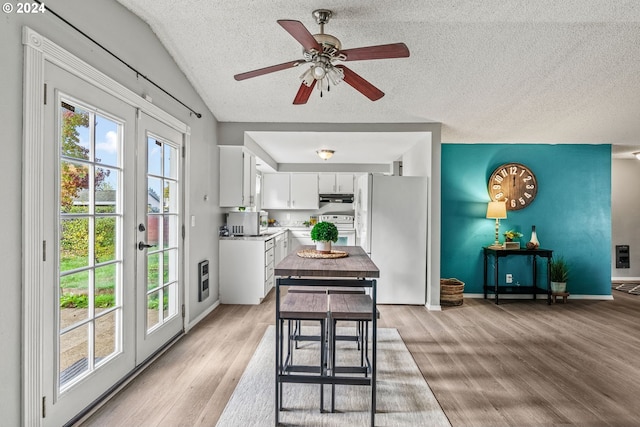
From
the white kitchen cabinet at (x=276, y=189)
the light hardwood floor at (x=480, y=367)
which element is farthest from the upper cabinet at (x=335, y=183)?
the light hardwood floor at (x=480, y=367)

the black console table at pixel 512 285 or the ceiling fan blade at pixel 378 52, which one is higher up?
the ceiling fan blade at pixel 378 52

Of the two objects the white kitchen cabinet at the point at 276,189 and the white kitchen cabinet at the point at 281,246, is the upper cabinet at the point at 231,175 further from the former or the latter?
the white kitchen cabinet at the point at 276,189

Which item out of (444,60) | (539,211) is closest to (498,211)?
(539,211)

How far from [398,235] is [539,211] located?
7.49 feet

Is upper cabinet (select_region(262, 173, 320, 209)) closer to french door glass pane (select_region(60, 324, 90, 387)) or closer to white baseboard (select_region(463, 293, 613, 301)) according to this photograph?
white baseboard (select_region(463, 293, 613, 301))

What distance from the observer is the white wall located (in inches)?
63.7

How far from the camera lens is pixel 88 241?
7.11ft

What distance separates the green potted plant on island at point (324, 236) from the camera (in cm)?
278

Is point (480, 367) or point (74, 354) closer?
point (74, 354)

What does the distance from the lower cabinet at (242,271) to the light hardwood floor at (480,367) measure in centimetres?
19

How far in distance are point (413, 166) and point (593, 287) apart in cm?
310

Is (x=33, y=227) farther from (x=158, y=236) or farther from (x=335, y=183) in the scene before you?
(x=335, y=183)

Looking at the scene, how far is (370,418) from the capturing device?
211 centimetres

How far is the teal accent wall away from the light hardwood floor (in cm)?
82
